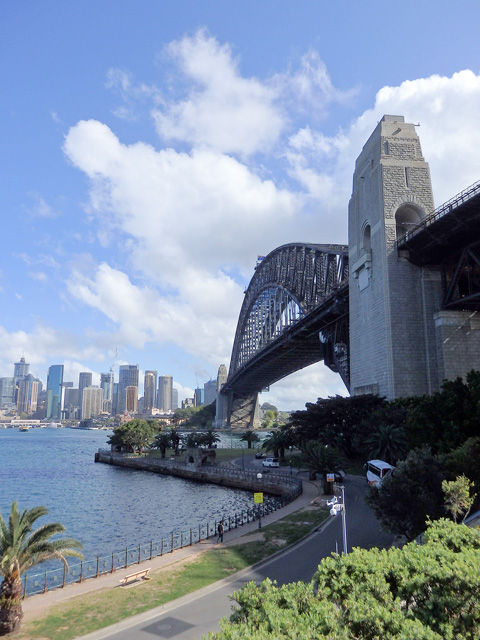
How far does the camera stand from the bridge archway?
8394 cm

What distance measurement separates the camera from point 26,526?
21172 mm

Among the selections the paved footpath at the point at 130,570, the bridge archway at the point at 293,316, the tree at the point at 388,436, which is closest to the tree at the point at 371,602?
the paved footpath at the point at 130,570

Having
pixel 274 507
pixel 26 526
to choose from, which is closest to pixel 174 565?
pixel 26 526

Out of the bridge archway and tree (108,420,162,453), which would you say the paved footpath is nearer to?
the bridge archway

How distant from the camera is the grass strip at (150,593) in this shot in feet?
58.9

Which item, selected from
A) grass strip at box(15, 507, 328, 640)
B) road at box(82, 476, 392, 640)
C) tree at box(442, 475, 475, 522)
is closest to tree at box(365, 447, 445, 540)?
tree at box(442, 475, 475, 522)

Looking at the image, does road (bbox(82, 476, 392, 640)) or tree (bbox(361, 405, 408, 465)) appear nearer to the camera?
road (bbox(82, 476, 392, 640))

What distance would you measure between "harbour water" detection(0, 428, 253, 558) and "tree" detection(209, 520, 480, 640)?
1131 inches

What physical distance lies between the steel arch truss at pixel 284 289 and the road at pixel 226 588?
54281 millimetres

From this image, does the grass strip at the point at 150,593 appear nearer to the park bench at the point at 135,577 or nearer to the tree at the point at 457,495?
the park bench at the point at 135,577

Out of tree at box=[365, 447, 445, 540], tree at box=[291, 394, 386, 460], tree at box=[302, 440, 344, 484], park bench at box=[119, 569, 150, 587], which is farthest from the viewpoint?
tree at box=[291, 394, 386, 460]

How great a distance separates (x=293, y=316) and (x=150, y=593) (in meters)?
107

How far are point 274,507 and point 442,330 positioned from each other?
26.9 m

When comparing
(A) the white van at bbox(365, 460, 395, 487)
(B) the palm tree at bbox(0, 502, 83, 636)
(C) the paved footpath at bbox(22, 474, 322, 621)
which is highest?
(A) the white van at bbox(365, 460, 395, 487)
